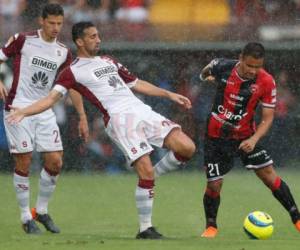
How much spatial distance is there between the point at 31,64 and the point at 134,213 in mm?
3324

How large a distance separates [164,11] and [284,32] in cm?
226

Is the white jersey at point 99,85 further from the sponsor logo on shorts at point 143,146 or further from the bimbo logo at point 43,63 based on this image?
the bimbo logo at point 43,63

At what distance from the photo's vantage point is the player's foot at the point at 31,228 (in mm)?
12859

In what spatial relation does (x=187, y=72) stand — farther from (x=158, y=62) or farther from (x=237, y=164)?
(x=237, y=164)

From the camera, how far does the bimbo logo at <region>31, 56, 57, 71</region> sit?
1315cm

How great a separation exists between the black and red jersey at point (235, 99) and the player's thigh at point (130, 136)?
3.30ft

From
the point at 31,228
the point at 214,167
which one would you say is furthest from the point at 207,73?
the point at 31,228

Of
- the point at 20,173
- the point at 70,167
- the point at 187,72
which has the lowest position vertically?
the point at 70,167

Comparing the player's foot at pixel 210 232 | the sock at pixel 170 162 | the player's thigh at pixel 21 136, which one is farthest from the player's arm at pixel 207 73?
the player's thigh at pixel 21 136

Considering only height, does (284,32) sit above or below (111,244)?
below

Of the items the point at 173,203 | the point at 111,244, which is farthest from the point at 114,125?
the point at 173,203

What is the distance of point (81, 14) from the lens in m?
22.1

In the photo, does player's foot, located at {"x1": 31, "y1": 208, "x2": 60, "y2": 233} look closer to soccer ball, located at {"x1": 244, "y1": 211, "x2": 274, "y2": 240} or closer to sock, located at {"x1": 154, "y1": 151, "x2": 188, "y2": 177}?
sock, located at {"x1": 154, "y1": 151, "x2": 188, "y2": 177}

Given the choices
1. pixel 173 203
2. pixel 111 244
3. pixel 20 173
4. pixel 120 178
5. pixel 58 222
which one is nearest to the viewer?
pixel 111 244
